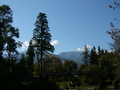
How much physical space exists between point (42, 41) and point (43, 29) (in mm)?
2533

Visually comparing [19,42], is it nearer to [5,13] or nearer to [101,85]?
[5,13]

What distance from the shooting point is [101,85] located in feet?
108

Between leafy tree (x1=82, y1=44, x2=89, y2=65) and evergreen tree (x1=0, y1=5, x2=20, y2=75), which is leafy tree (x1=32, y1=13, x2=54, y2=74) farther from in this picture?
leafy tree (x1=82, y1=44, x2=89, y2=65)

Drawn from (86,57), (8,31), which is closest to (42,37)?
(8,31)

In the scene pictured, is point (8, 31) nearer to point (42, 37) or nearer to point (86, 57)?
point (42, 37)

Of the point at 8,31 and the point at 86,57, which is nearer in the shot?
the point at 8,31

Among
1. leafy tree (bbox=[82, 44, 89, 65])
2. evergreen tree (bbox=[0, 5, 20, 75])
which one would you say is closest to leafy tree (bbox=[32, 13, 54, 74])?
evergreen tree (bbox=[0, 5, 20, 75])

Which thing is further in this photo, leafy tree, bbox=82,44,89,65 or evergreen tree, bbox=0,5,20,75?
leafy tree, bbox=82,44,89,65

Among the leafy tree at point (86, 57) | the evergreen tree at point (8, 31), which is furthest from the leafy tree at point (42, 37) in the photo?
the leafy tree at point (86, 57)

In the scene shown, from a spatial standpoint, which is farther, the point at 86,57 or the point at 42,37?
the point at 86,57

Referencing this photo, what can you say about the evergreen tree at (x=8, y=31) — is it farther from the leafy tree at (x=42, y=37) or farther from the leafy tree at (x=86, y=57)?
the leafy tree at (x=86, y=57)

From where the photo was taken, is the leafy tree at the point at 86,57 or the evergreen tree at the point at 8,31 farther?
the leafy tree at the point at 86,57

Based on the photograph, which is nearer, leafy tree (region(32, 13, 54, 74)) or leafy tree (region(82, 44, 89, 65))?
leafy tree (region(32, 13, 54, 74))

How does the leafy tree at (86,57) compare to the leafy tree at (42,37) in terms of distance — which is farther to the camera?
the leafy tree at (86,57)
